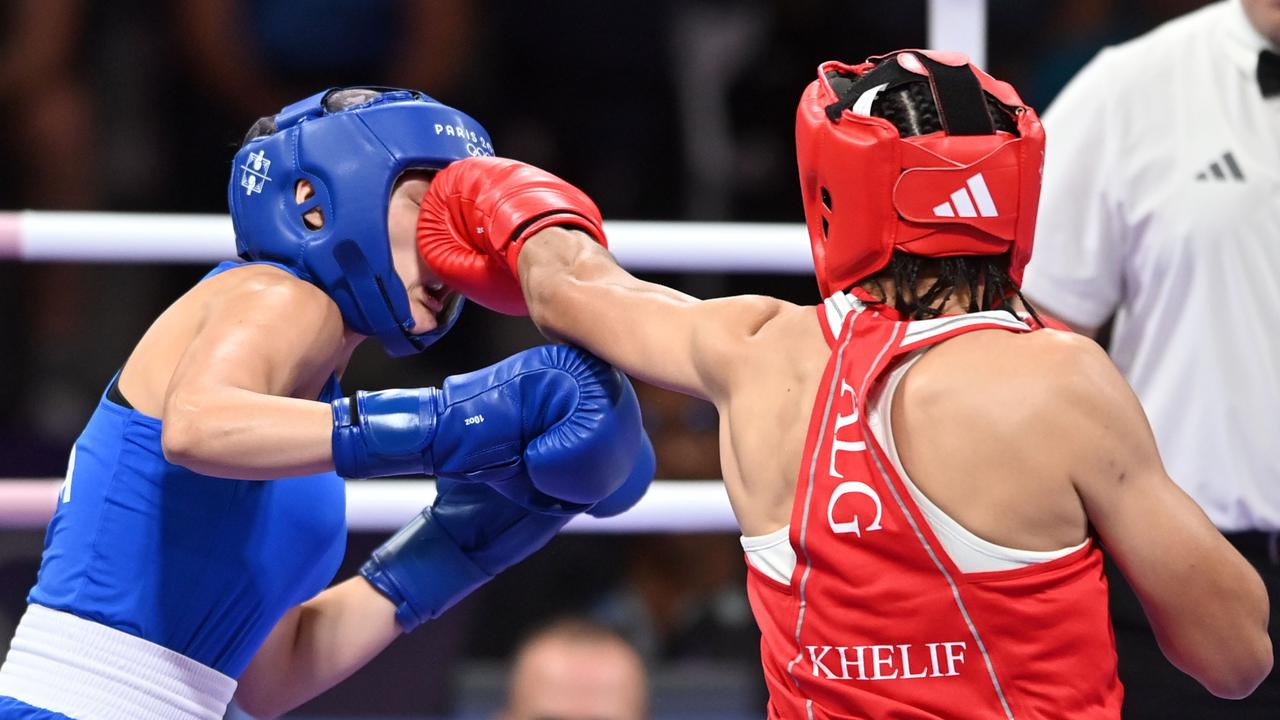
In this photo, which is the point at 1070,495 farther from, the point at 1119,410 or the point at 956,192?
the point at 956,192

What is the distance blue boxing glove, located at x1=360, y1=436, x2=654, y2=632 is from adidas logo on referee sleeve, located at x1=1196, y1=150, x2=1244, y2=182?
983 mm

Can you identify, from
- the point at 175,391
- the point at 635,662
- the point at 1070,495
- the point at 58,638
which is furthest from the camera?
the point at 635,662

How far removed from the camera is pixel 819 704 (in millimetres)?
1507

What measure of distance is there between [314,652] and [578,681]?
0.77m

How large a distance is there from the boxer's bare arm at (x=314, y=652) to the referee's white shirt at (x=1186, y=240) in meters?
1.18

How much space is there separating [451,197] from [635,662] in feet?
4.18

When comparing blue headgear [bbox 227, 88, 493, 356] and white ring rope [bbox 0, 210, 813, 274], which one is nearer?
blue headgear [bbox 227, 88, 493, 356]

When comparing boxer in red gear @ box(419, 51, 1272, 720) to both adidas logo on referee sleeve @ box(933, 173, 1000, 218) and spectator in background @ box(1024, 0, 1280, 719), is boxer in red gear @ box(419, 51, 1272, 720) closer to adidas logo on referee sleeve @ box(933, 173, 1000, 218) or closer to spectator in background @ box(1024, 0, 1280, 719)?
adidas logo on referee sleeve @ box(933, 173, 1000, 218)

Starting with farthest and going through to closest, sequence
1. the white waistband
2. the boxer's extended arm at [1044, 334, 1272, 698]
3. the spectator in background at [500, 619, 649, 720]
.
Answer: the spectator in background at [500, 619, 649, 720] → the white waistband → the boxer's extended arm at [1044, 334, 1272, 698]

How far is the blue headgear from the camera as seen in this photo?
1.87 m

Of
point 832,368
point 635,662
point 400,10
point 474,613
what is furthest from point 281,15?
point 832,368

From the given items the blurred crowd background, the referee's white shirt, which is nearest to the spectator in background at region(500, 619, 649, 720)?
the referee's white shirt

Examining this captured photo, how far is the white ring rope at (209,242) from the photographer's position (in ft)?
8.18

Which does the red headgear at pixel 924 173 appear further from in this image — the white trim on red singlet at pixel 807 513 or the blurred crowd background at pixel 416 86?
the blurred crowd background at pixel 416 86
